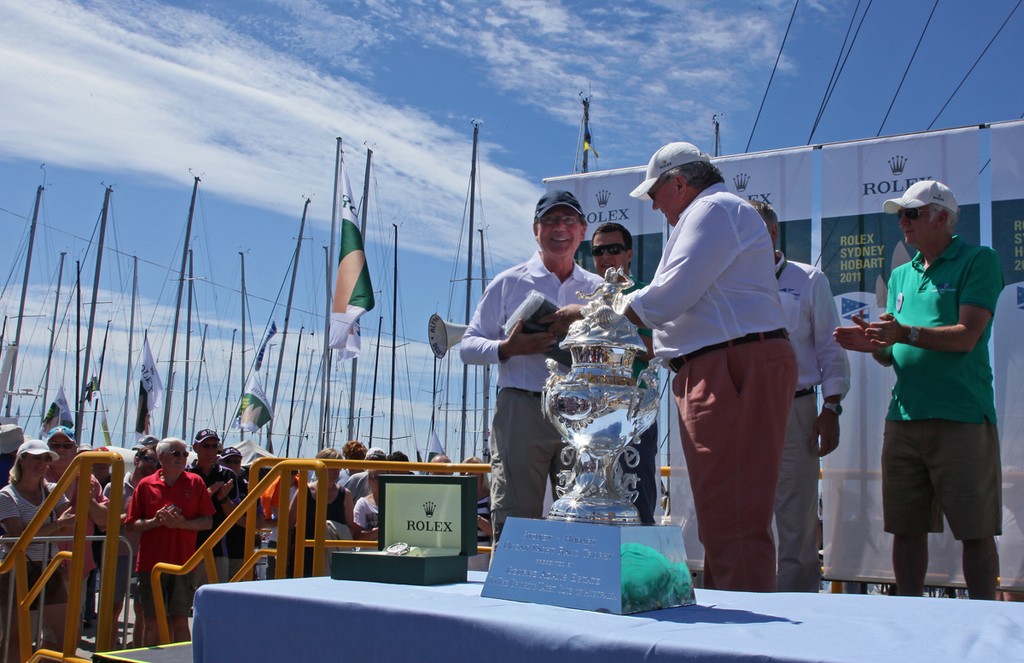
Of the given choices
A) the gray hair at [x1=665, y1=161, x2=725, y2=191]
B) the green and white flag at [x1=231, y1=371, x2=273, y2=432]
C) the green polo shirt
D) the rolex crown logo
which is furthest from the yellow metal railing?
the green and white flag at [x1=231, y1=371, x2=273, y2=432]

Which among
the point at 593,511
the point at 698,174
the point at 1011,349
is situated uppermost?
the point at 698,174

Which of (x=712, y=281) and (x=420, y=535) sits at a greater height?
(x=712, y=281)

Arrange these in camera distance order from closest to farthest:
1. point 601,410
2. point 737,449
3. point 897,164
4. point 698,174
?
point 601,410 → point 737,449 → point 698,174 → point 897,164

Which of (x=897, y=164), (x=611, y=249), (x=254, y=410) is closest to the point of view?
(x=611, y=249)

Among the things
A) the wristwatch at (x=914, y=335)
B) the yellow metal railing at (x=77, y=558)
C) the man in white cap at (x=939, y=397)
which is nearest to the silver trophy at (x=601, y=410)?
the man in white cap at (x=939, y=397)

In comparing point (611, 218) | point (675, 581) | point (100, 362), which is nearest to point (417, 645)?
point (675, 581)

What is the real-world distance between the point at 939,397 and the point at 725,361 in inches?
61.9

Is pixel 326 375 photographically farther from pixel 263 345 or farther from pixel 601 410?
pixel 601 410

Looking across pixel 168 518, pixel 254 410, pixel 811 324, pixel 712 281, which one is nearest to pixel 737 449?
pixel 712 281

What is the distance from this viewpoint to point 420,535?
7.60 feet

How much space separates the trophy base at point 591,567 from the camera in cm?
166

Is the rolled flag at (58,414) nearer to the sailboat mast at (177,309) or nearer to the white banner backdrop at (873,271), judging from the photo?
the sailboat mast at (177,309)

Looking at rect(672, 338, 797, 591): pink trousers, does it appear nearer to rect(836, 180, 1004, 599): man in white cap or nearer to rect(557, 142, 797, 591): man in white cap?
rect(557, 142, 797, 591): man in white cap

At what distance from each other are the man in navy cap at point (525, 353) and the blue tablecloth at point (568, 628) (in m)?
1.50
